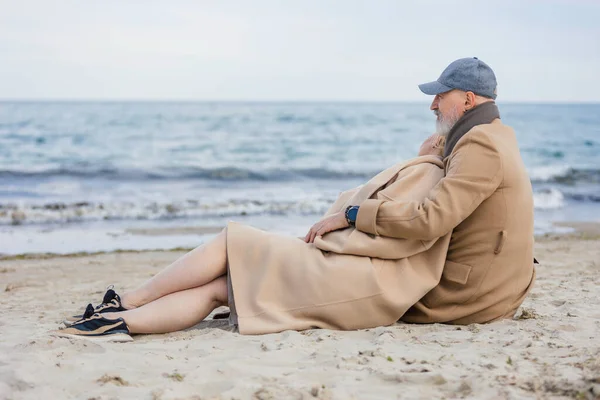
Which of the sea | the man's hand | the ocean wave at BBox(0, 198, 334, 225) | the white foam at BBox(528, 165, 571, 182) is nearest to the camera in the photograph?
the man's hand

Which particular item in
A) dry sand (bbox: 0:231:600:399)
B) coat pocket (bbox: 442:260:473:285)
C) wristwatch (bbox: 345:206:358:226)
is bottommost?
dry sand (bbox: 0:231:600:399)

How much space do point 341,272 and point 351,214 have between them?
0.31 m

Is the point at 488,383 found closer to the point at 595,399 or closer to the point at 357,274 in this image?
the point at 595,399

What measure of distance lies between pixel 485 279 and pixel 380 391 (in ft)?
3.77

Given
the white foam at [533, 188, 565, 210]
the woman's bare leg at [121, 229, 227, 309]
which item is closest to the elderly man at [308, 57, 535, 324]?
the woman's bare leg at [121, 229, 227, 309]

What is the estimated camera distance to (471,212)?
137 inches

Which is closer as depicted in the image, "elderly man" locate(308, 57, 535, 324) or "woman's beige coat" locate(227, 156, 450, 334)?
"elderly man" locate(308, 57, 535, 324)

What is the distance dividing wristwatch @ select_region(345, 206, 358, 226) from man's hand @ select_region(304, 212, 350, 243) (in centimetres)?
3

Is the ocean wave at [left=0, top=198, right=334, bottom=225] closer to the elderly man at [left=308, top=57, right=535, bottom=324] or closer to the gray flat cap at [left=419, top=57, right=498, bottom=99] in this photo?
the elderly man at [left=308, top=57, right=535, bottom=324]

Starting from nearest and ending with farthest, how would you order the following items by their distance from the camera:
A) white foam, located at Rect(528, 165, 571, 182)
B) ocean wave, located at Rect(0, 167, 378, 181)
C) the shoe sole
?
the shoe sole < ocean wave, located at Rect(0, 167, 378, 181) < white foam, located at Rect(528, 165, 571, 182)

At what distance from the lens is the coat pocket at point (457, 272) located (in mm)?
3639

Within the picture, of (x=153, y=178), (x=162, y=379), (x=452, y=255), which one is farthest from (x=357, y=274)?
(x=153, y=178)

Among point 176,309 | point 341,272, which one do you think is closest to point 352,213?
point 341,272

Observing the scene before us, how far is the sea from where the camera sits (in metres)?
10.4
